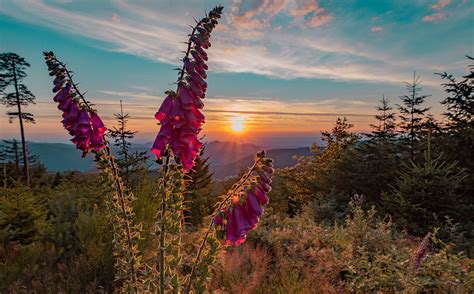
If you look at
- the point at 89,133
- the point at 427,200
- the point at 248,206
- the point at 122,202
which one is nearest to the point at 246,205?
the point at 248,206

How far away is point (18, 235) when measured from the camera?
6.80m

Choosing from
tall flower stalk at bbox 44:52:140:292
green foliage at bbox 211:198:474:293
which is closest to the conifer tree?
green foliage at bbox 211:198:474:293

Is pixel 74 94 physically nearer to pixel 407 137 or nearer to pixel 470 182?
pixel 470 182

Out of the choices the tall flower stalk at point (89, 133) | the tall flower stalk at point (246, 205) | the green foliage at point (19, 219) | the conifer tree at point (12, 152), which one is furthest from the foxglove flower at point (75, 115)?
the conifer tree at point (12, 152)

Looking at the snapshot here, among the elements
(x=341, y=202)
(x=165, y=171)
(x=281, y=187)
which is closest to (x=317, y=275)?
(x=165, y=171)

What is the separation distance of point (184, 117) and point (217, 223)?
2.39 feet

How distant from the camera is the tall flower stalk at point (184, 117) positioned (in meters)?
1.88

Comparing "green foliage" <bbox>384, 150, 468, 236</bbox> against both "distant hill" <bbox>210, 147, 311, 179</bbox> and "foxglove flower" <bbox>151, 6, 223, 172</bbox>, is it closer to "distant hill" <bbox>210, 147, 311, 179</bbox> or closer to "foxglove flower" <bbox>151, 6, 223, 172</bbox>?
"distant hill" <bbox>210, 147, 311, 179</bbox>

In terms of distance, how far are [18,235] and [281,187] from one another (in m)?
16.9

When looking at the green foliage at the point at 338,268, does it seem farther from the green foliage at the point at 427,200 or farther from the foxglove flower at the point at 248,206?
the green foliage at the point at 427,200

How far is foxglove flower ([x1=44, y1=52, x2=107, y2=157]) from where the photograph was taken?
Result: 6.92ft

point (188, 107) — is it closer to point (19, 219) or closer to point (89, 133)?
point (89, 133)

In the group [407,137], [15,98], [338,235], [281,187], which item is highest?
[15,98]

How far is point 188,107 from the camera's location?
1.90 metres
